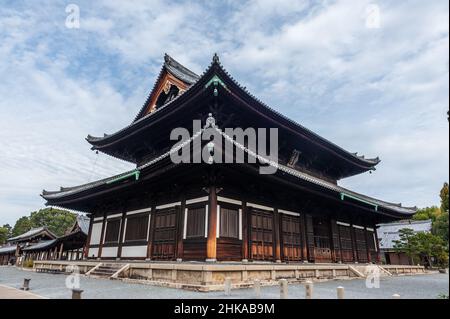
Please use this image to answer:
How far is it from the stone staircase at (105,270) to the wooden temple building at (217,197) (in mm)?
1263

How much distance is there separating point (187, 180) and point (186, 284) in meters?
4.82

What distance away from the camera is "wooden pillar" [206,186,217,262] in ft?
40.3

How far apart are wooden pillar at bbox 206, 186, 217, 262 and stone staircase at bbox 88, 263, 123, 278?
16.6 ft

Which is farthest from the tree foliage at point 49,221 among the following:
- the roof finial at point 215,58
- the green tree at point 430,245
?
the roof finial at point 215,58

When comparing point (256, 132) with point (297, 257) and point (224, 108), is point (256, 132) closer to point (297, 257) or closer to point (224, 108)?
point (224, 108)

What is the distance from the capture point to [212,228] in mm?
12602

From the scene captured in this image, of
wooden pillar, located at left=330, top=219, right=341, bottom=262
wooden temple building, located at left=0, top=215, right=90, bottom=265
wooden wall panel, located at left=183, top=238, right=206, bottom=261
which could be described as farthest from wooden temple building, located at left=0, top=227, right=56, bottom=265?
wooden pillar, located at left=330, top=219, right=341, bottom=262

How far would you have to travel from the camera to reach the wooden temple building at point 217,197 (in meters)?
13.3

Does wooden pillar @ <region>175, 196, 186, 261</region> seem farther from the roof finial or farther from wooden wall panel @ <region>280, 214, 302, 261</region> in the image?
the roof finial

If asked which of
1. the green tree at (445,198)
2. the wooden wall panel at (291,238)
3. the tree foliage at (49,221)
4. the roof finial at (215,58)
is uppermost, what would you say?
the tree foliage at (49,221)

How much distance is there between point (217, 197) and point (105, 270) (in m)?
7.25

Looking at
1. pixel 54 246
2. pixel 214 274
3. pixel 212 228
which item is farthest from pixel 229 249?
pixel 54 246

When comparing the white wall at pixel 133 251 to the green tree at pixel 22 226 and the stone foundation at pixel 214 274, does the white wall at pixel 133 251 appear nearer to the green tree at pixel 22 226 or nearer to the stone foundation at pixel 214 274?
the stone foundation at pixel 214 274
